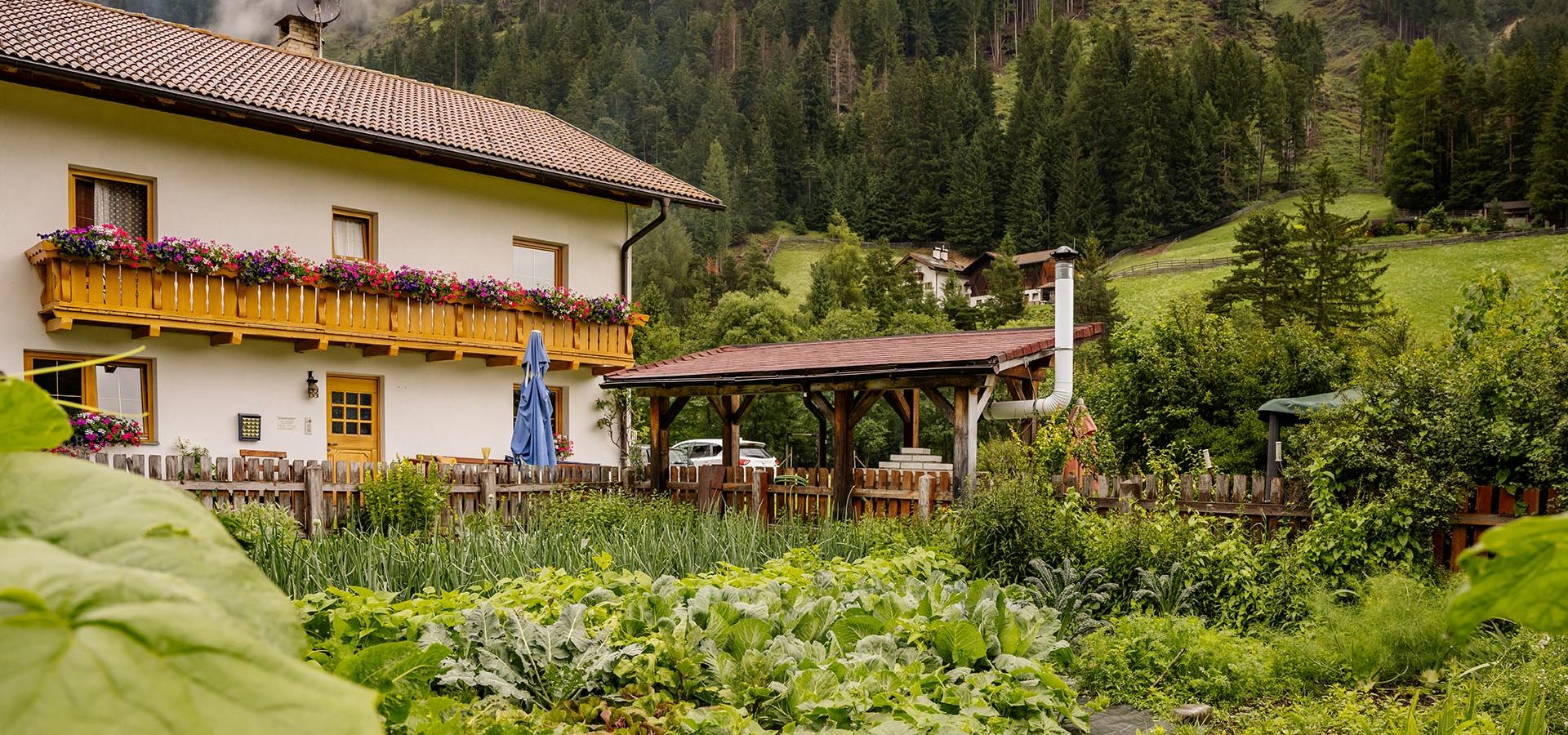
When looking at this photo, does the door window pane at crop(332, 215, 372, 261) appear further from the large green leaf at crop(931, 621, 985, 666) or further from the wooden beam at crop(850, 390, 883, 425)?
the large green leaf at crop(931, 621, 985, 666)

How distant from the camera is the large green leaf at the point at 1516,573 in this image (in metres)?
0.47

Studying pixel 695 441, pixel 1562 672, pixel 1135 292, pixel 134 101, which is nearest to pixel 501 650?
pixel 1562 672

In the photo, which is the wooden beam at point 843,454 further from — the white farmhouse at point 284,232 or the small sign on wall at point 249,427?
the small sign on wall at point 249,427

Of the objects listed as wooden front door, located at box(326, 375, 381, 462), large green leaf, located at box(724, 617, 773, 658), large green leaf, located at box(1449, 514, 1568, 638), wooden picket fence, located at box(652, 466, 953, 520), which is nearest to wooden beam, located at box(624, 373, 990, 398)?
wooden picket fence, located at box(652, 466, 953, 520)

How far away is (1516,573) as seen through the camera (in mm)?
496

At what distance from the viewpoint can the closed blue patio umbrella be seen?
16562mm

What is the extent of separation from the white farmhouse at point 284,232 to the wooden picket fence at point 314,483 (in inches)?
95.5

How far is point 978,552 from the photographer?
995cm

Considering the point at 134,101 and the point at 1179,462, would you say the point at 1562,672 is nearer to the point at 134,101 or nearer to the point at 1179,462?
the point at 1179,462

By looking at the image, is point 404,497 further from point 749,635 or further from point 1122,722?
point 1122,722

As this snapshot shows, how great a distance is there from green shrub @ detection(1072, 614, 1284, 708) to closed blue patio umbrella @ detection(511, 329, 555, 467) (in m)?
10.5

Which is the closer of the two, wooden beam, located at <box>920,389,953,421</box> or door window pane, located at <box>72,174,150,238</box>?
wooden beam, located at <box>920,389,953,421</box>

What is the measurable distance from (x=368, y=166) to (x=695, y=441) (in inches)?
610

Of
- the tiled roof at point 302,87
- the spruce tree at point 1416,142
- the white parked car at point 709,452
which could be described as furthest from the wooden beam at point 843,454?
the spruce tree at point 1416,142
